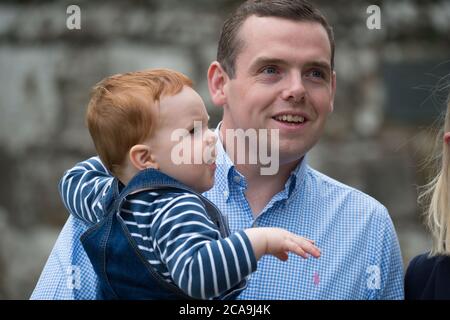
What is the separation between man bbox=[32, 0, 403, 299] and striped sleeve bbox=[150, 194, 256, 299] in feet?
1.18

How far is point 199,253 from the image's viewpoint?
4.72ft

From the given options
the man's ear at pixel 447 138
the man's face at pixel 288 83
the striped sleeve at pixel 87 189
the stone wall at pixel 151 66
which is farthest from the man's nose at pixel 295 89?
the stone wall at pixel 151 66

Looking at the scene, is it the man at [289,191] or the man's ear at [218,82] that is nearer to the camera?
the man at [289,191]

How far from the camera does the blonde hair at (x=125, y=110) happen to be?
1.60m

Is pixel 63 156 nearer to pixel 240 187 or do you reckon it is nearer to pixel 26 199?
pixel 26 199

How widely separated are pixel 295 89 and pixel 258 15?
25 centimetres

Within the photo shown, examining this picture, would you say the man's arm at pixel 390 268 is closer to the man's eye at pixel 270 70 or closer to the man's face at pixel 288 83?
the man's face at pixel 288 83

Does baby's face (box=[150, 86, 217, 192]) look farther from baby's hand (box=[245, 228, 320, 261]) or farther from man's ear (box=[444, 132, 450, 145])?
man's ear (box=[444, 132, 450, 145])

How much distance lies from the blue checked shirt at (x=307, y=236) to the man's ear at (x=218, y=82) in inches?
5.9

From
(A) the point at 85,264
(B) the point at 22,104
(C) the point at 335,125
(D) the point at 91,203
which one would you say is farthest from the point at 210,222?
(B) the point at 22,104

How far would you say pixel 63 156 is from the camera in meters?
3.53

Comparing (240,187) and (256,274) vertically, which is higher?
(240,187)

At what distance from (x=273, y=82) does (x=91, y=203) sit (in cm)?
51
